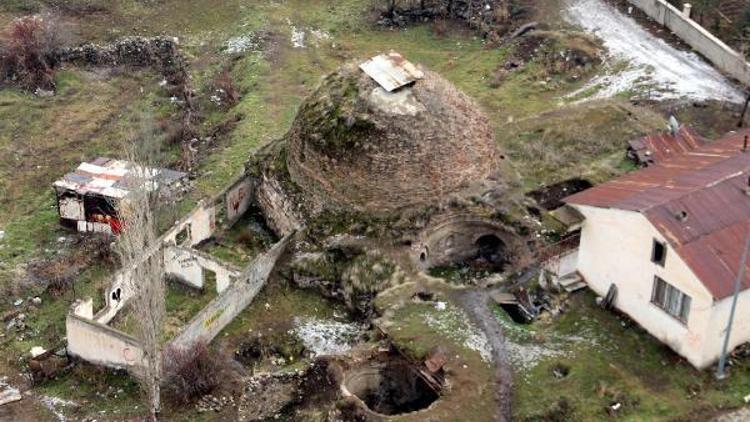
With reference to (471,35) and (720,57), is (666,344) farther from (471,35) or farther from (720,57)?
(471,35)

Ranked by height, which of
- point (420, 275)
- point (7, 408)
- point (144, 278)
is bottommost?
point (7, 408)

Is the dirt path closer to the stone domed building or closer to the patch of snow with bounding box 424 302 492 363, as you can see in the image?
the patch of snow with bounding box 424 302 492 363

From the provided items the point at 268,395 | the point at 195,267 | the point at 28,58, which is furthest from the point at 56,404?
the point at 28,58

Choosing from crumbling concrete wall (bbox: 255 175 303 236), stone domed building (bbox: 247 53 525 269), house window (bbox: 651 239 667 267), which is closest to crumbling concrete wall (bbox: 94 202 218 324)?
crumbling concrete wall (bbox: 255 175 303 236)

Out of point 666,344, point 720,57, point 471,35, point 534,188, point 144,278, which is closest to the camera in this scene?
point 144,278

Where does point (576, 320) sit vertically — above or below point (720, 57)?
below

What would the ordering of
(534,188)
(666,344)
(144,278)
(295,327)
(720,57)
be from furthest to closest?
1. (720,57)
2. (534,188)
3. (295,327)
4. (666,344)
5. (144,278)

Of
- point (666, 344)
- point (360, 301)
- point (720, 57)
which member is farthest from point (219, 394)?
point (720, 57)
